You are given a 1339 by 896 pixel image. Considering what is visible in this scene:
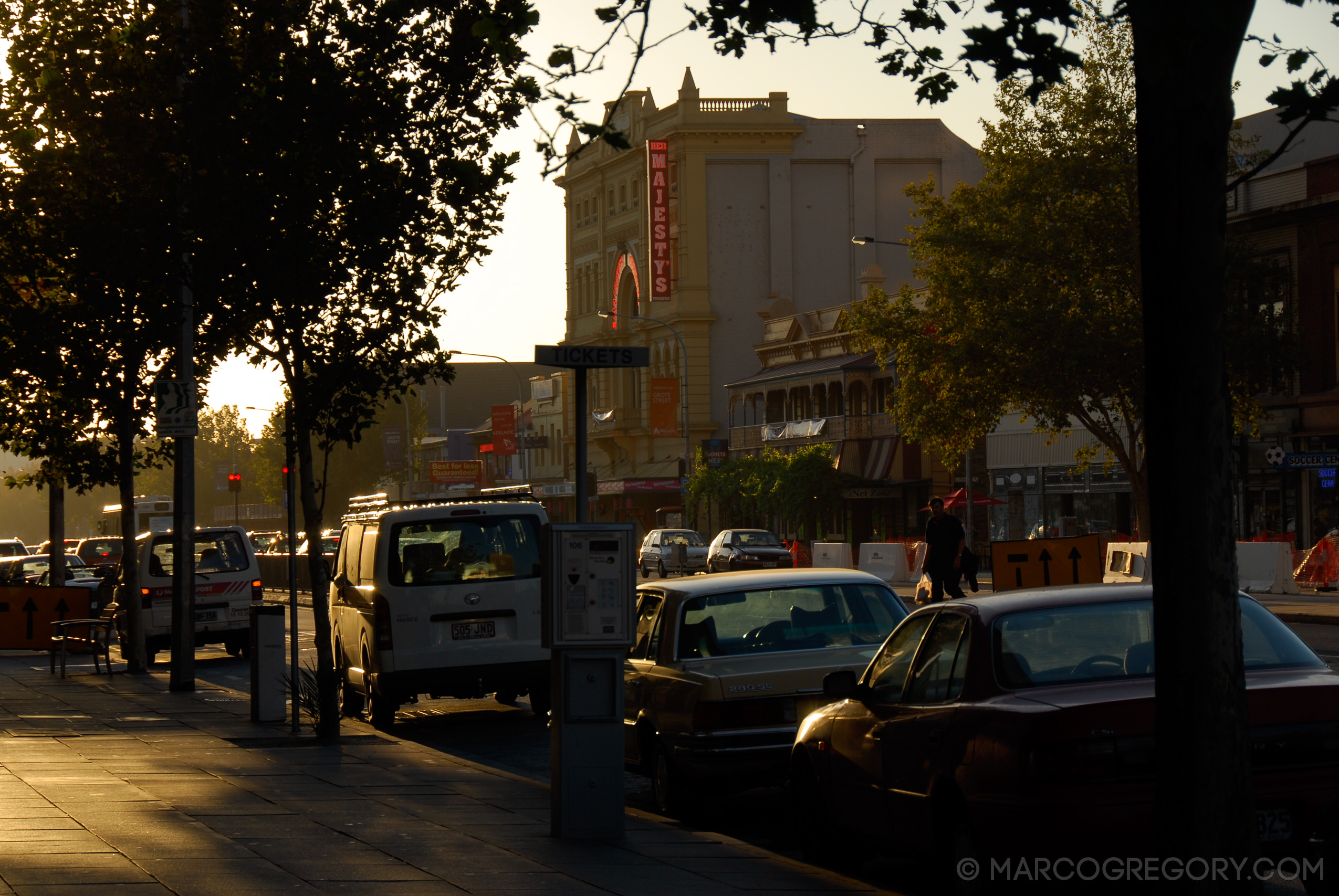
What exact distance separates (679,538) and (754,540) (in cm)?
457

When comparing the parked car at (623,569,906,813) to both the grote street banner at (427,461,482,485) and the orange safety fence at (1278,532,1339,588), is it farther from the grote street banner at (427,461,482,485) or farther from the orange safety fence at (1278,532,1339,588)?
the grote street banner at (427,461,482,485)

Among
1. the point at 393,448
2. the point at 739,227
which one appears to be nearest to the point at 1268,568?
the point at 739,227

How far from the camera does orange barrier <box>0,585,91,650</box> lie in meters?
22.7

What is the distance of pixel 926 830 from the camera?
23.3ft

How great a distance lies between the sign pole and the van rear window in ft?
19.8

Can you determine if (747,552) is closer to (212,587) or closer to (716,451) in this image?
(716,451)

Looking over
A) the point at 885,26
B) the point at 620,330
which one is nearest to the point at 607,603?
the point at 885,26

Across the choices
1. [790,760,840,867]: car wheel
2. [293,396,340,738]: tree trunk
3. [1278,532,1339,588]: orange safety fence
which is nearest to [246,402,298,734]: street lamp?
[293,396,340,738]: tree trunk

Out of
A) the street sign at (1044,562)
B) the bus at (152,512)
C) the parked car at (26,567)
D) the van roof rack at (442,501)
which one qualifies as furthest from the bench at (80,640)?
the bus at (152,512)

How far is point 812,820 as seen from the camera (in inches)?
335

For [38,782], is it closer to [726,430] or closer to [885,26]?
[885,26]

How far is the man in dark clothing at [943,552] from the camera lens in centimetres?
2397

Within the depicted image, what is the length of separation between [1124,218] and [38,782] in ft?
99.0

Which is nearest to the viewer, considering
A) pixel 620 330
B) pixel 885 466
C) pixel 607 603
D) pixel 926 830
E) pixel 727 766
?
pixel 926 830
